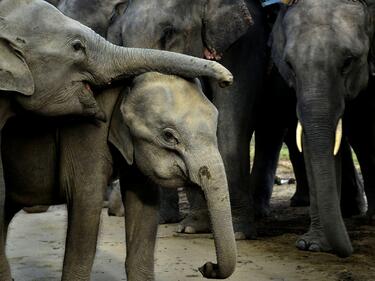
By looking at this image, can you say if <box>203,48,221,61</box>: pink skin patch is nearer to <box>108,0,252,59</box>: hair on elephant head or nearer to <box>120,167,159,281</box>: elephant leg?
<box>108,0,252,59</box>: hair on elephant head

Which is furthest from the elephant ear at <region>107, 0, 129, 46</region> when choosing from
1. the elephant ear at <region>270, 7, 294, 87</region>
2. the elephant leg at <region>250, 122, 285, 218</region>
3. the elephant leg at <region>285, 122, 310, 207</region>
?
the elephant leg at <region>285, 122, 310, 207</region>

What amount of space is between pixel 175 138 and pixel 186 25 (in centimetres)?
304

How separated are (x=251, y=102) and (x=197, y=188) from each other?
344 cm

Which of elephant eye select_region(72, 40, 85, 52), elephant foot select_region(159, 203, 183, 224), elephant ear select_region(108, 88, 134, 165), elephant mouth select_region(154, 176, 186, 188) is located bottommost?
elephant foot select_region(159, 203, 183, 224)

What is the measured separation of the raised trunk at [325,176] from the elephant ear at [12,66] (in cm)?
243

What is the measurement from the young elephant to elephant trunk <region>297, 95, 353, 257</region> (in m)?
1.57

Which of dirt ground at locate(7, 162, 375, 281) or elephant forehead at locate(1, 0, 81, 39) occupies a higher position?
elephant forehead at locate(1, 0, 81, 39)

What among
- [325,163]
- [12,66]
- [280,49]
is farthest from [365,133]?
[12,66]

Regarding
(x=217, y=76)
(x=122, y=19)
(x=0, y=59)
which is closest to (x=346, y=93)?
(x=122, y=19)

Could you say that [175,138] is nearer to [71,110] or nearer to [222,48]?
[71,110]

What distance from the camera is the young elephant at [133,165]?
5461mm

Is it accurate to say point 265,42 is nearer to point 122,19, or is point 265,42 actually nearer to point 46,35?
point 122,19

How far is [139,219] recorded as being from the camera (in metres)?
5.95

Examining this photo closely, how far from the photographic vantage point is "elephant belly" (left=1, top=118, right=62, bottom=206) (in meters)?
5.80
